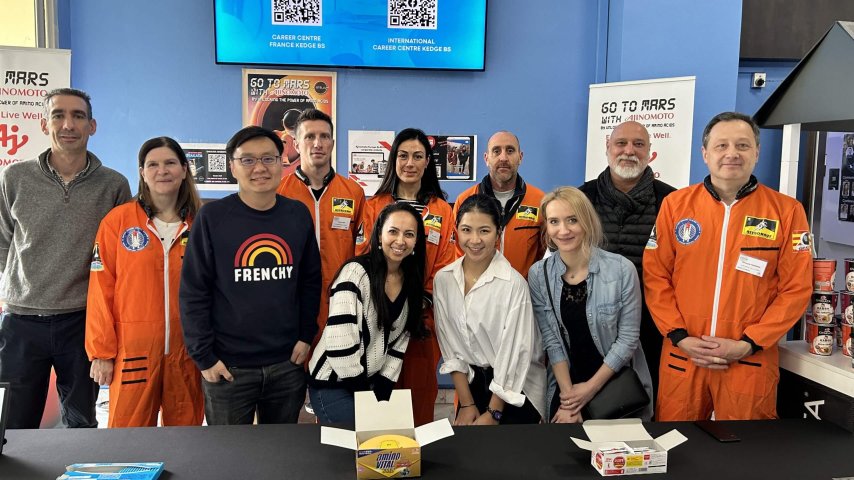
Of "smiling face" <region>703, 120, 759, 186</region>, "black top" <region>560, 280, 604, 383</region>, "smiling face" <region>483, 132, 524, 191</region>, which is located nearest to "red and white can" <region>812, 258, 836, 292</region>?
"smiling face" <region>703, 120, 759, 186</region>

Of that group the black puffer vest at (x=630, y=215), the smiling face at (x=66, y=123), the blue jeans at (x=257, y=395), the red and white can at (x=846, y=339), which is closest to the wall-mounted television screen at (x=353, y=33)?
the smiling face at (x=66, y=123)

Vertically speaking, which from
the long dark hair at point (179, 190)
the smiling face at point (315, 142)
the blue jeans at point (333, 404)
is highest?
the smiling face at point (315, 142)

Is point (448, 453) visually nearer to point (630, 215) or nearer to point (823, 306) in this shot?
point (823, 306)

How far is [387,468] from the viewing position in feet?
4.24

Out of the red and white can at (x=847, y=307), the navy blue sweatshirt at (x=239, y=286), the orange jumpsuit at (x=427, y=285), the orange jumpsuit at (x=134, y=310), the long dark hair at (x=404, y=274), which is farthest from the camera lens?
the orange jumpsuit at (x=427, y=285)

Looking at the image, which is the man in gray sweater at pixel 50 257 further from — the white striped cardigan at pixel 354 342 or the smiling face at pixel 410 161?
the smiling face at pixel 410 161

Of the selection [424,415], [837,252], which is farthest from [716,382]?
[837,252]

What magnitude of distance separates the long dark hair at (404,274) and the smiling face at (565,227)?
20.8 inches

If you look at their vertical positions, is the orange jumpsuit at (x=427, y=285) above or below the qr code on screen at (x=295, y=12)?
below

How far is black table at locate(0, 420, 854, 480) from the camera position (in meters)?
1.33

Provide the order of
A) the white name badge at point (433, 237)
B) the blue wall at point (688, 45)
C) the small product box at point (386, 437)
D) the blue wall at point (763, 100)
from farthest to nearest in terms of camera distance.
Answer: the blue wall at point (763, 100) < the blue wall at point (688, 45) < the white name badge at point (433, 237) < the small product box at point (386, 437)

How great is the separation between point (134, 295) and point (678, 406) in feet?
7.35

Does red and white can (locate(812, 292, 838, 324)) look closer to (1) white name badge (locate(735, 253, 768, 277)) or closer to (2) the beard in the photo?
(1) white name badge (locate(735, 253, 768, 277))

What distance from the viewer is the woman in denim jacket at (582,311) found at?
2.21 meters
